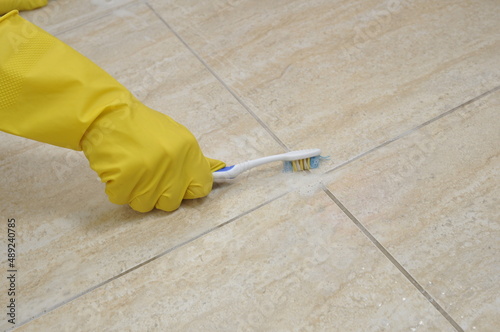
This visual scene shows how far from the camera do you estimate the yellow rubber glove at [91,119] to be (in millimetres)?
763

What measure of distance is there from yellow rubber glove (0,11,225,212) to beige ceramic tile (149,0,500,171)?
31 centimetres

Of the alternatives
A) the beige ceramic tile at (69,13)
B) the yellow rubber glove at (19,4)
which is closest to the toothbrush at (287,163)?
the beige ceramic tile at (69,13)

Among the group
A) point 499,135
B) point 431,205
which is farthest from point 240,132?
point 499,135

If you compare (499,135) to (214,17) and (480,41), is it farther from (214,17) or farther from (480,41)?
(214,17)

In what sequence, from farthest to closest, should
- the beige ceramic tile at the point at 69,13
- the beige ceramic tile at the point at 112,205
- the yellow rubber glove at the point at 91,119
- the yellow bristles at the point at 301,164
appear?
1. the beige ceramic tile at the point at 69,13
2. the yellow bristles at the point at 301,164
3. the beige ceramic tile at the point at 112,205
4. the yellow rubber glove at the point at 91,119

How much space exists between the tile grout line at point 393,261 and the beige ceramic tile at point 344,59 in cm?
10

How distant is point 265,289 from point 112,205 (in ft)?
1.13

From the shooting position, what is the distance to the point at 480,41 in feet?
4.01

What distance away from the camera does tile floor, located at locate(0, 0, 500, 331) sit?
815 mm

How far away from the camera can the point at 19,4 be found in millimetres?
1442

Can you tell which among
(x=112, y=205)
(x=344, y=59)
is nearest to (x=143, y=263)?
(x=112, y=205)

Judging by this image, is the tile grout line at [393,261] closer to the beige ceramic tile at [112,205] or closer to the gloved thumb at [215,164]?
the beige ceramic tile at [112,205]

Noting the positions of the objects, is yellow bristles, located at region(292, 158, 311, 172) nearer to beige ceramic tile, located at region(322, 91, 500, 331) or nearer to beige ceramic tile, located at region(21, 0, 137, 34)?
beige ceramic tile, located at region(322, 91, 500, 331)

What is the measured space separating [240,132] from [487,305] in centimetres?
56
